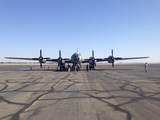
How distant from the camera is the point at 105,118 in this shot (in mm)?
6902

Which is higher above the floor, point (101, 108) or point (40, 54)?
point (40, 54)

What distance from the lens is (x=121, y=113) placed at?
757cm

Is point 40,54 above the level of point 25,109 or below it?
above

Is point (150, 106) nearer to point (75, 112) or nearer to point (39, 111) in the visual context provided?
point (75, 112)

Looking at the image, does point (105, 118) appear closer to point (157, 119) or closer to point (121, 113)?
point (121, 113)

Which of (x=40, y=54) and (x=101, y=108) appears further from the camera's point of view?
(x=40, y=54)

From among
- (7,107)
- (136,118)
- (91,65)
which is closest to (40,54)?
(91,65)

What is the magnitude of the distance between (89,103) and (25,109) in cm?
321

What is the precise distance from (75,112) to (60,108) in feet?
3.29

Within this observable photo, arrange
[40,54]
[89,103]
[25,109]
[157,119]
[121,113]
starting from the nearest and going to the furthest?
[157,119] < [121,113] < [25,109] < [89,103] < [40,54]

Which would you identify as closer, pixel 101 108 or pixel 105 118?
pixel 105 118

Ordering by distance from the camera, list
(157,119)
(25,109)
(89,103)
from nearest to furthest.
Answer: (157,119), (25,109), (89,103)

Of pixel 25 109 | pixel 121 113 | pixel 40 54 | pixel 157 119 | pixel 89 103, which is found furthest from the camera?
pixel 40 54

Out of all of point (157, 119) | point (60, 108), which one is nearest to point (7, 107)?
point (60, 108)
